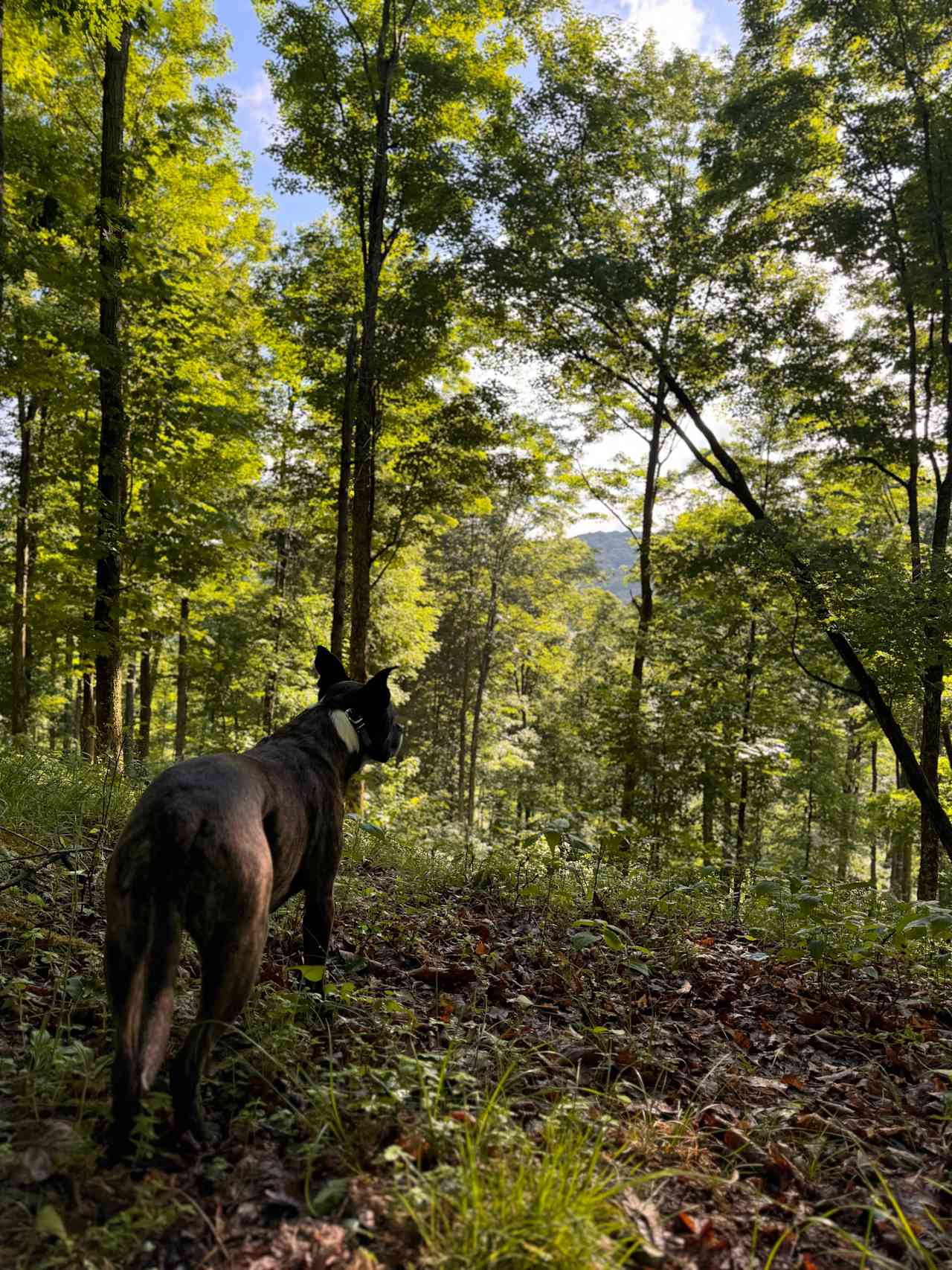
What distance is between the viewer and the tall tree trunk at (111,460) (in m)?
9.23

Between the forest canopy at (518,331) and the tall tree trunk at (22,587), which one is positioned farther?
the tall tree trunk at (22,587)

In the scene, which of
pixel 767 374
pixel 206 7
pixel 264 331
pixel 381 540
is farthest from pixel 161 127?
pixel 767 374

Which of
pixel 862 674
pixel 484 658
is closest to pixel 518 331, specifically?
pixel 862 674

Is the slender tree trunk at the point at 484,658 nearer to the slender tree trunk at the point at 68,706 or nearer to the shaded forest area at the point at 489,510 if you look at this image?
the shaded forest area at the point at 489,510

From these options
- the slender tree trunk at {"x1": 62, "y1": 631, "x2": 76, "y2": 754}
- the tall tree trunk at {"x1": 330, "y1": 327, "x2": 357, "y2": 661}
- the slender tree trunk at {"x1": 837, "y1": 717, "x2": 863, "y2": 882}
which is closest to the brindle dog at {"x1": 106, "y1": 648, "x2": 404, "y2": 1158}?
the tall tree trunk at {"x1": 330, "y1": 327, "x2": 357, "y2": 661}

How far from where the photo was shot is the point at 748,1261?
2088mm

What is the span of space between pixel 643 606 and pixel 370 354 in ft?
25.0

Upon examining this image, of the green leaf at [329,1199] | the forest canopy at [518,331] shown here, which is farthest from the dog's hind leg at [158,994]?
the forest canopy at [518,331]

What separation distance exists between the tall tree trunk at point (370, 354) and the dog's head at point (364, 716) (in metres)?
6.92

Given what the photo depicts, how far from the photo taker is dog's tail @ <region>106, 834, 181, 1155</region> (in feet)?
6.62

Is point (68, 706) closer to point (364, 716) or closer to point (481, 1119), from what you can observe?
point (364, 716)

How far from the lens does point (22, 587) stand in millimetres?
14039

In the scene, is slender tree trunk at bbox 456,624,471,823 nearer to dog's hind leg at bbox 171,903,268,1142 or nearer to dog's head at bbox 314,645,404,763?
dog's head at bbox 314,645,404,763

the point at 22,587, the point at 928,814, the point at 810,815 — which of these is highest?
the point at 22,587
